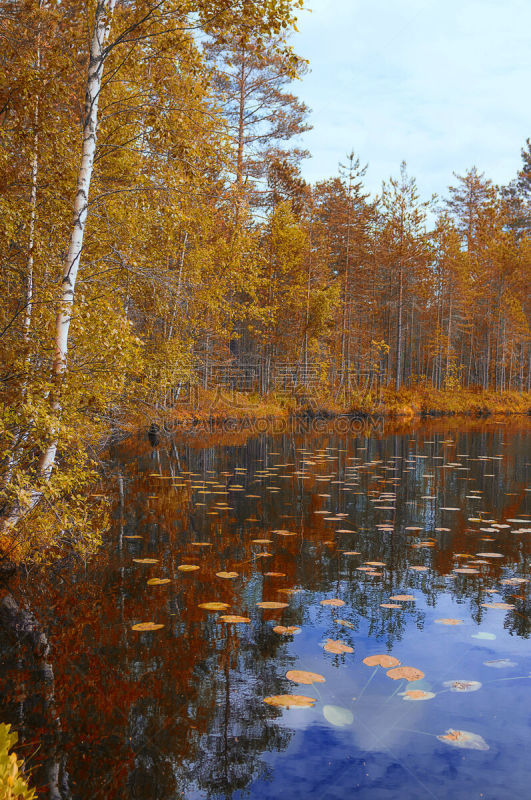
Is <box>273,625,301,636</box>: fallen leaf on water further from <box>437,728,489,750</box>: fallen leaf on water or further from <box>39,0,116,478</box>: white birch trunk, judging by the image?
<box>39,0,116,478</box>: white birch trunk

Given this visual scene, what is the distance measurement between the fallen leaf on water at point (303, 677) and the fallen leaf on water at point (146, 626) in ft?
3.86

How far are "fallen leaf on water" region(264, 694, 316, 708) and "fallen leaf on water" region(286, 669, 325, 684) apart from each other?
17 centimetres

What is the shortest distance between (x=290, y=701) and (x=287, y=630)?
3.31 ft

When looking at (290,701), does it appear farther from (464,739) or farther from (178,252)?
(178,252)

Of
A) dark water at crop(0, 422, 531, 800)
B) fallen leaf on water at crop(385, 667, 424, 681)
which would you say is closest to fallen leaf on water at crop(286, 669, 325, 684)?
dark water at crop(0, 422, 531, 800)

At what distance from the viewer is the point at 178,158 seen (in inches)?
263

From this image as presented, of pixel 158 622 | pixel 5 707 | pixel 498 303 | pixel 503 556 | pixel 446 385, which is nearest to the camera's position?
pixel 5 707

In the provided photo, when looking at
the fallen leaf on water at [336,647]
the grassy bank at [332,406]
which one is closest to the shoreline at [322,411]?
the grassy bank at [332,406]

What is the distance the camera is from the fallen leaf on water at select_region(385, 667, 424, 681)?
368cm

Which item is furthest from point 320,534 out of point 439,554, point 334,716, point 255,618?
point 334,716

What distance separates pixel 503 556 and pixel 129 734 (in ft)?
15.6

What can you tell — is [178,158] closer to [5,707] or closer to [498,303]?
[5,707]

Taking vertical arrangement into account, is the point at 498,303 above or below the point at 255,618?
above

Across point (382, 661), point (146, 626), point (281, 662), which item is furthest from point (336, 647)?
point (146, 626)
